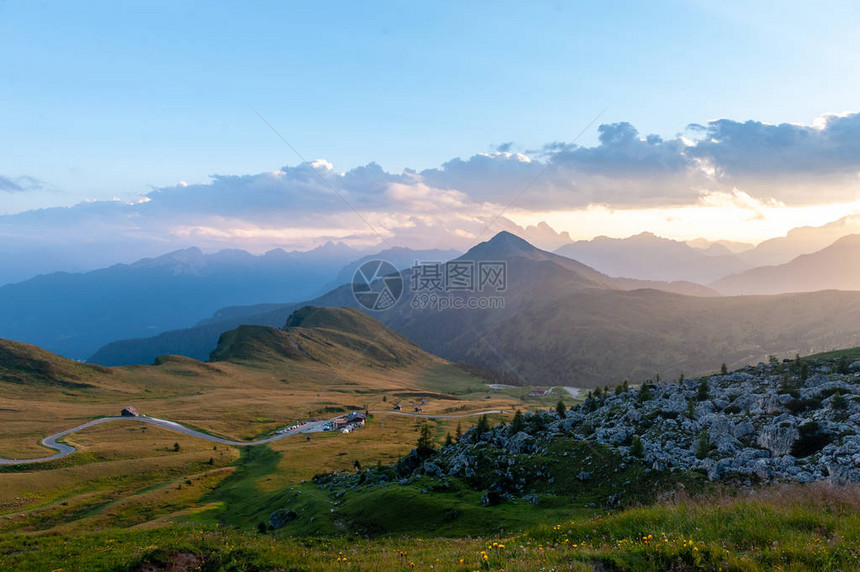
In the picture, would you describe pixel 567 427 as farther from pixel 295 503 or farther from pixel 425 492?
pixel 295 503

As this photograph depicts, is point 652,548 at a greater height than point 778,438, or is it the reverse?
point 652,548

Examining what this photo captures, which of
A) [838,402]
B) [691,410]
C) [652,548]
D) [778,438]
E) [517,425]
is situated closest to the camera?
[652,548]

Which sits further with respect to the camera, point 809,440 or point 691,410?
point 691,410

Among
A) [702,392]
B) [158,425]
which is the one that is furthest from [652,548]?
[158,425]

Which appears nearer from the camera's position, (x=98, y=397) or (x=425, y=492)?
(x=425, y=492)

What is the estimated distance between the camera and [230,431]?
425 feet

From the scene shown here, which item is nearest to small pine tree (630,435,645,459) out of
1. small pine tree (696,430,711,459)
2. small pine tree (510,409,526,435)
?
small pine tree (696,430,711,459)

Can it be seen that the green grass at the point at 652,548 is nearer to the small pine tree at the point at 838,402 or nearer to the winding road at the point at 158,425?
the small pine tree at the point at 838,402

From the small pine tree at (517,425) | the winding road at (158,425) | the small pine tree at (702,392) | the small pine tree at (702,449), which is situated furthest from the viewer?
the winding road at (158,425)

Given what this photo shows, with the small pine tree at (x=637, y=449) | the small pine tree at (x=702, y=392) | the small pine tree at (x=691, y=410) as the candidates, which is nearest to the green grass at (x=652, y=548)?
the small pine tree at (x=637, y=449)

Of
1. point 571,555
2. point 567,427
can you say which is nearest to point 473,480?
point 567,427

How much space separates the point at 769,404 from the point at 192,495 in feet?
265

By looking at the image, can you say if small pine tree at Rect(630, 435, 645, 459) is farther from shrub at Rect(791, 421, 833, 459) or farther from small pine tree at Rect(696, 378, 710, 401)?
small pine tree at Rect(696, 378, 710, 401)

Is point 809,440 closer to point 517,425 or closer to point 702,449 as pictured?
point 702,449
